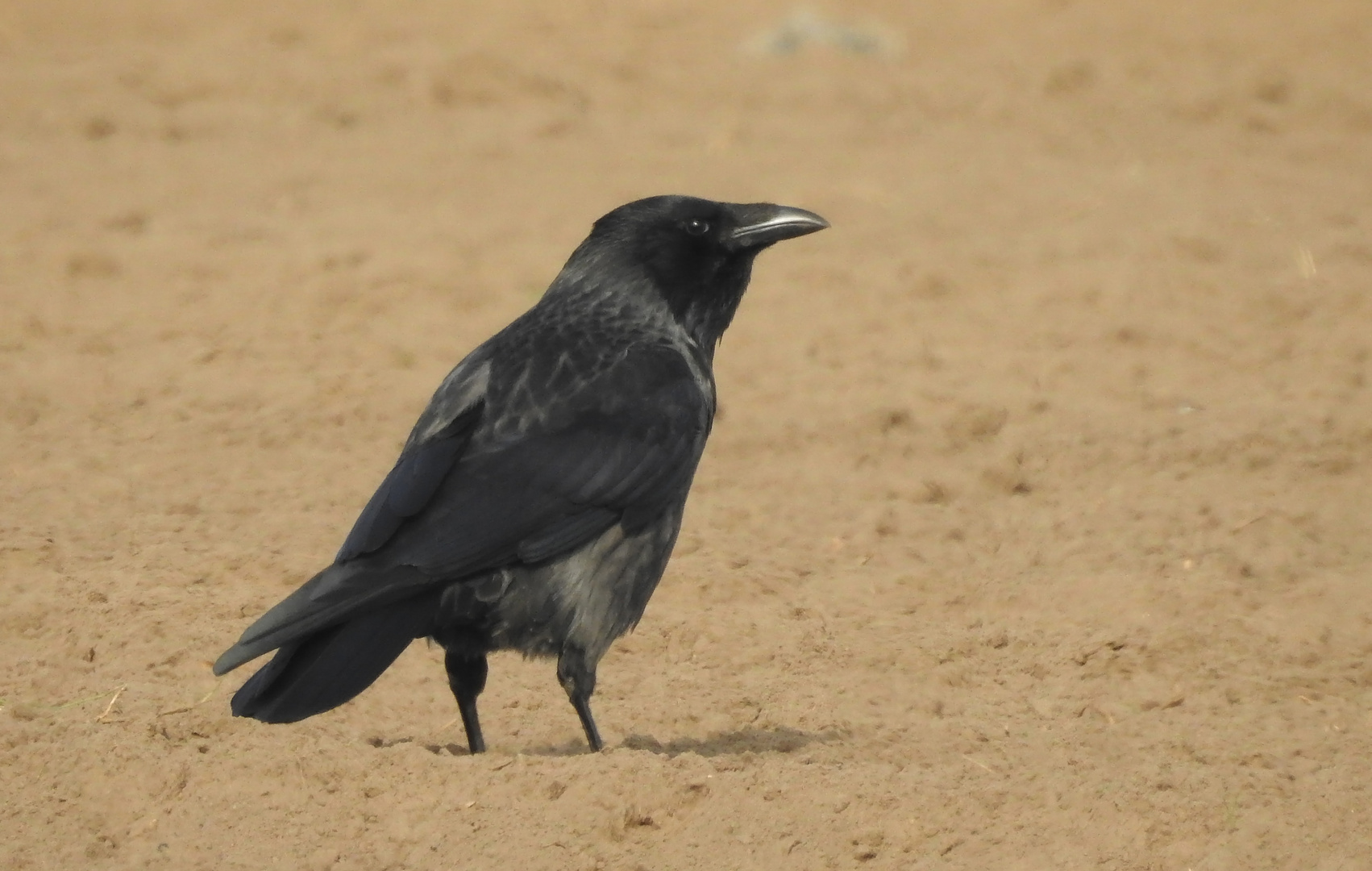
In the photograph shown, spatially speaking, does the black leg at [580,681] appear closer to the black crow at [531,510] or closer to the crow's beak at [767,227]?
the black crow at [531,510]

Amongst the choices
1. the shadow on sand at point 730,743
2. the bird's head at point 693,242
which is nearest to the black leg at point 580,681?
the shadow on sand at point 730,743

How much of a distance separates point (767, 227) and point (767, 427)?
2.28m

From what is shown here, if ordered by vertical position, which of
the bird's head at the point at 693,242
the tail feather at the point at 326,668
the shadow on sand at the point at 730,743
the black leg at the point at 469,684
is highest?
the bird's head at the point at 693,242

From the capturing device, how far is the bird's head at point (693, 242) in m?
5.79

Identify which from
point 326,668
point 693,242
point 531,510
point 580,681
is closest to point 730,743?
point 580,681

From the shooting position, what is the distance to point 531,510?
5016mm

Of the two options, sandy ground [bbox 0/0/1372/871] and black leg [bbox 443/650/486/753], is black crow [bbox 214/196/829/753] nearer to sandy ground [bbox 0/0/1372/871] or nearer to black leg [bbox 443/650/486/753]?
black leg [bbox 443/650/486/753]

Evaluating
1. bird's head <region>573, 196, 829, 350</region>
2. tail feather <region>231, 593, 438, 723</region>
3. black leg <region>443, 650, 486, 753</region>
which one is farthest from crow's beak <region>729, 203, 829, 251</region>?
tail feather <region>231, 593, 438, 723</region>

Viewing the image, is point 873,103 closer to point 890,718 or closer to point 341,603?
point 890,718

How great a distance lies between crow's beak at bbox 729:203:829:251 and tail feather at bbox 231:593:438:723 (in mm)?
1729

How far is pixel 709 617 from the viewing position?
6.38 metres

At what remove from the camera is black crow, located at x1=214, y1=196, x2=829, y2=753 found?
4699 millimetres

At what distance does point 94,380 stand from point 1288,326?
Result: 5.51m

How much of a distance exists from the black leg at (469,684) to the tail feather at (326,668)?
384mm
